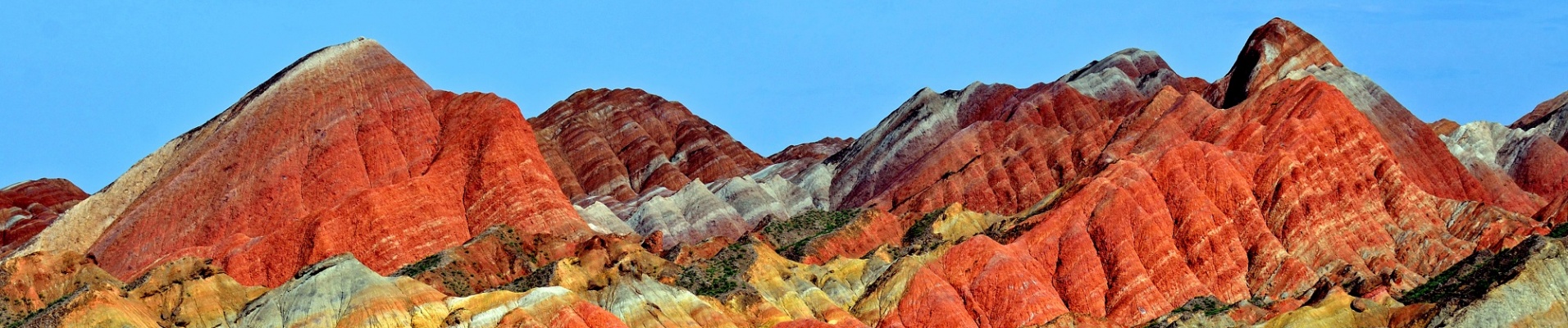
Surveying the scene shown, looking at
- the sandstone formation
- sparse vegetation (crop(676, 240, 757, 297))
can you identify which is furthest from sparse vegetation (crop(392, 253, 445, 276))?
sparse vegetation (crop(676, 240, 757, 297))

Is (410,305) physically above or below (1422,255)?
above

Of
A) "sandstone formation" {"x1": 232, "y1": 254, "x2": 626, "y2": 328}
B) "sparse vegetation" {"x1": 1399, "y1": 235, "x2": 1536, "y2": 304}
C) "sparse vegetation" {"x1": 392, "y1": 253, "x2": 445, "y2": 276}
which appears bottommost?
"sparse vegetation" {"x1": 1399, "y1": 235, "x2": 1536, "y2": 304}

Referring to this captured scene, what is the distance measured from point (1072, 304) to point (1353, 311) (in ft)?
110

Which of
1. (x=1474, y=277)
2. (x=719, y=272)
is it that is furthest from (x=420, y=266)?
(x=1474, y=277)

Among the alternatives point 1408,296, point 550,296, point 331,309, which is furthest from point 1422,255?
point 331,309

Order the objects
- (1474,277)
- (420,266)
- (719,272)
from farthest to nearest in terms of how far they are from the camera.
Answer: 1. (420,266)
2. (719,272)
3. (1474,277)

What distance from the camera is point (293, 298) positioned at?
531ft

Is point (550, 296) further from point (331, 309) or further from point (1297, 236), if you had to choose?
point (1297, 236)

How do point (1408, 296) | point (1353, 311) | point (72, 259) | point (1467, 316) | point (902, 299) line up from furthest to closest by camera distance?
point (72, 259) → point (902, 299) → point (1408, 296) → point (1353, 311) → point (1467, 316)

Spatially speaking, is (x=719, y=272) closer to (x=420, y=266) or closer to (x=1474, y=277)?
(x=420, y=266)

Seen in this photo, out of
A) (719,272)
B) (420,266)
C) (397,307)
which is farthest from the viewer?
(420,266)

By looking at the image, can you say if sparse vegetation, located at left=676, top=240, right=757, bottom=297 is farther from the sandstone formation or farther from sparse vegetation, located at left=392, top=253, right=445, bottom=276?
the sandstone formation

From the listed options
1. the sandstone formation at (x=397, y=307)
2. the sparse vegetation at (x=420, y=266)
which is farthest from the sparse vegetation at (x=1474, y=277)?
the sparse vegetation at (x=420, y=266)

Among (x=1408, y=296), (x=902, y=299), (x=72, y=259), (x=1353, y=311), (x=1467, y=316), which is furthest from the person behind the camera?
(x=72, y=259)
